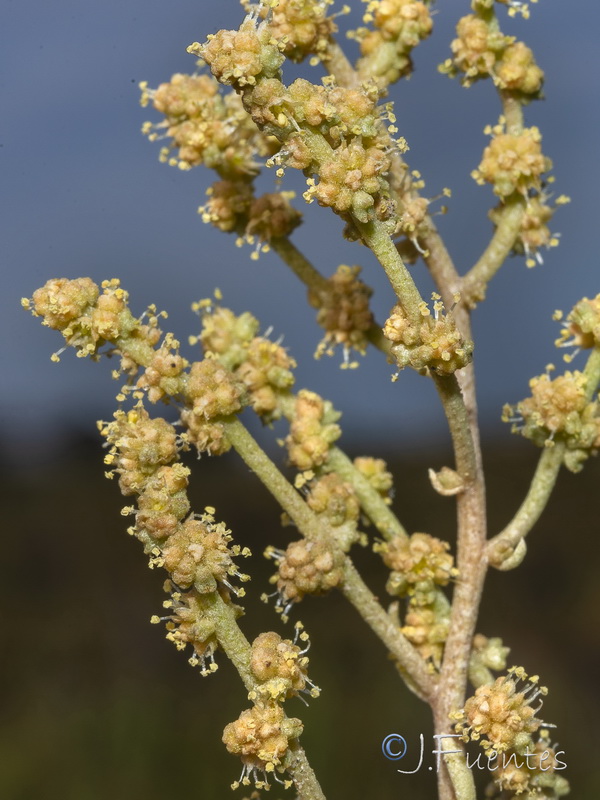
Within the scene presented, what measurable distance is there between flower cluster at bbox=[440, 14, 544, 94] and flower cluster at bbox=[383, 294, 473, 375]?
658 mm

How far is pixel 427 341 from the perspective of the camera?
1408mm

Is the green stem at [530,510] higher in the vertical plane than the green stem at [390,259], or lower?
lower

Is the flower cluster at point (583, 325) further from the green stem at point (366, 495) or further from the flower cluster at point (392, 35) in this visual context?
the flower cluster at point (392, 35)

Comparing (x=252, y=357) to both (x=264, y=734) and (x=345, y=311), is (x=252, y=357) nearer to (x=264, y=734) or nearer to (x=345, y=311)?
(x=345, y=311)

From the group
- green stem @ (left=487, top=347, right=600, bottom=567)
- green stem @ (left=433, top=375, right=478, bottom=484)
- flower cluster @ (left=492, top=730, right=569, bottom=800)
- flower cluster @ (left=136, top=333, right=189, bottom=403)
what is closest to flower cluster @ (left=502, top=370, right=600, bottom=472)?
green stem @ (left=487, top=347, right=600, bottom=567)

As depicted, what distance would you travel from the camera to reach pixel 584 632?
15.4ft

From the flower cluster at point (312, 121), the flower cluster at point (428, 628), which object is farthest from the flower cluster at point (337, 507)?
the flower cluster at point (312, 121)

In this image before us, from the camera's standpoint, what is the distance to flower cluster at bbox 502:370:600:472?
1.71 metres

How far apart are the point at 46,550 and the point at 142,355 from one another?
12.2 ft

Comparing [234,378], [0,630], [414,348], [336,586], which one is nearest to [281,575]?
[336,586]

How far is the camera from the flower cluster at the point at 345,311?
1884 millimetres

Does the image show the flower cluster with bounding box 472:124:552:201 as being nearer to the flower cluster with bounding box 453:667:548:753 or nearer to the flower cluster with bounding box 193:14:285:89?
the flower cluster with bounding box 193:14:285:89

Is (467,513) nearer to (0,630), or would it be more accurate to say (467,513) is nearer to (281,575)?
(281,575)

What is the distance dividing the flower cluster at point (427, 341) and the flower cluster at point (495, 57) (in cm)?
66
